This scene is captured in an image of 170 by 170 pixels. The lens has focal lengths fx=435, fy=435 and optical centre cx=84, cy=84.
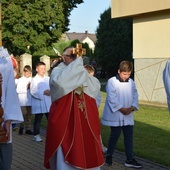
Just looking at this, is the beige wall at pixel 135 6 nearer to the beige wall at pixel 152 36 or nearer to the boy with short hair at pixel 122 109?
the beige wall at pixel 152 36

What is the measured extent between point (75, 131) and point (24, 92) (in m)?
5.84

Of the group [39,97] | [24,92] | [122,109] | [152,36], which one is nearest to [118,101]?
[122,109]

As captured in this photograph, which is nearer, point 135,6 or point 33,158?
point 33,158

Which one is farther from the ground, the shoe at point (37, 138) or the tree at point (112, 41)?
the tree at point (112, 41)

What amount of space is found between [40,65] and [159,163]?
3620mm

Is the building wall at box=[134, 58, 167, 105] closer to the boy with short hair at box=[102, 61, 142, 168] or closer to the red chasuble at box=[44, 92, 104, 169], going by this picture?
the boy with short hair at box=[102, 61, 142, 168]

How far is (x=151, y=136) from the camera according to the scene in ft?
32.2

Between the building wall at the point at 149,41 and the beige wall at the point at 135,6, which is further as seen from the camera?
the building wall at the point at 149,41

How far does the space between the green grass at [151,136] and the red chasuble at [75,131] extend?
2.55 m

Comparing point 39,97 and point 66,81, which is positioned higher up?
point 66,81

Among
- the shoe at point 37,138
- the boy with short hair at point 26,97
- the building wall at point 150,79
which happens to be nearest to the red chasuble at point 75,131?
the shoe at point 37,138

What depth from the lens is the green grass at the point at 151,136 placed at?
7.98m

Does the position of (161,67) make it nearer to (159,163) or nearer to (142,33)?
(142,33)

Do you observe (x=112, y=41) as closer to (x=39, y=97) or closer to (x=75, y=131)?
(x=39, y=97)
